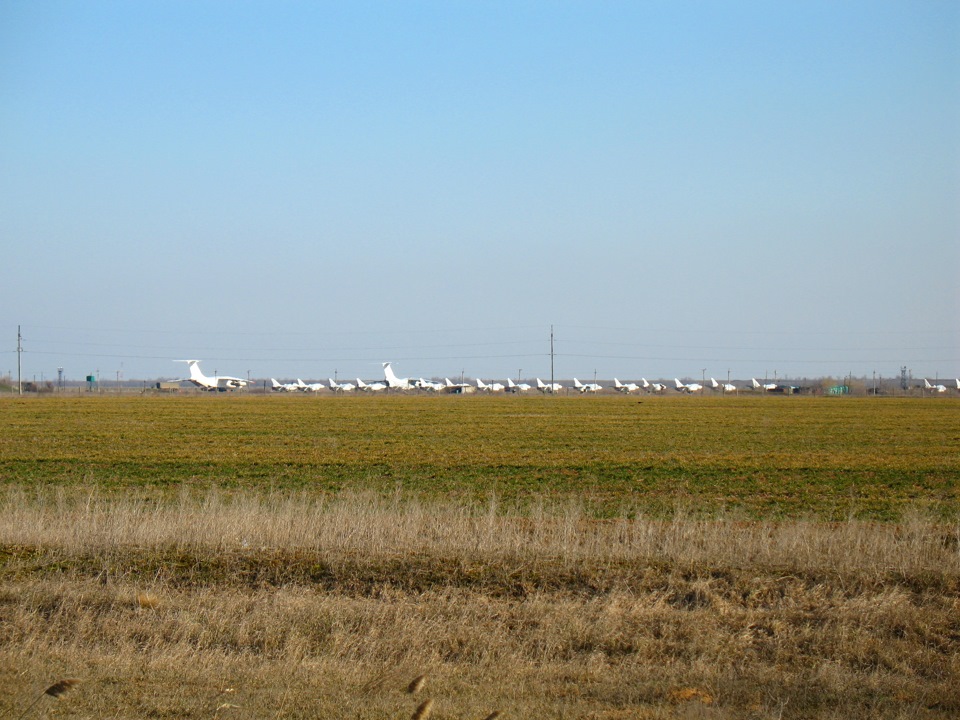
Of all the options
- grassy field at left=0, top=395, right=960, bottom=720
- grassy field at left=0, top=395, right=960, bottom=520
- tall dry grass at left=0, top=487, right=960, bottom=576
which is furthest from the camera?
grassy field at left=0, top=395, right=960, bottom=520

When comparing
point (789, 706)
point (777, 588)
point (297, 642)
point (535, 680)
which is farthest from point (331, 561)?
point (789, 706)

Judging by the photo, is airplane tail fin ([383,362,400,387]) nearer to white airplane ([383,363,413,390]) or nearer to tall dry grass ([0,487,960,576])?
white airplane ([383,363,413,390])

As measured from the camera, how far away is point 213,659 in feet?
25.0

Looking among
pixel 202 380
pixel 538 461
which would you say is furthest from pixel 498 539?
pixel 202 380

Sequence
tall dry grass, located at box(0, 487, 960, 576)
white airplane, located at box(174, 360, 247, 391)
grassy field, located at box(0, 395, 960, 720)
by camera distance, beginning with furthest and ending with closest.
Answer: white airplane, located at box(174, 360, 247, 391) → tall dry grass, located at box(0, 487, 960, 576) → grassy field, located at box(0, 395, 960, 720)

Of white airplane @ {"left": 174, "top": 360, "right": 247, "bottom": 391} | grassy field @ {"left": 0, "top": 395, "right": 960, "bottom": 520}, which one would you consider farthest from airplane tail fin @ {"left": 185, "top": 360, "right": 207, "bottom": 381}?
grassy field @ {"left": 0, "top": 395, "right": 960, "bottom": 520}

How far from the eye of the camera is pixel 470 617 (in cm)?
909

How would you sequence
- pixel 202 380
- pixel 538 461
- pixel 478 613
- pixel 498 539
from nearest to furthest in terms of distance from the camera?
1. pixel 478 613
2. pixel 498 539
3. pixel 538 461
4. pixel 202 380

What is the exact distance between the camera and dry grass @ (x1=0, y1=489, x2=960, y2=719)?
6836 mm

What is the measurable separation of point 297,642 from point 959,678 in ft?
18.1

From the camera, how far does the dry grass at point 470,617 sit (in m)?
6.84

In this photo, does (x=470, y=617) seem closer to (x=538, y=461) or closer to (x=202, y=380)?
(x=538, y=461)

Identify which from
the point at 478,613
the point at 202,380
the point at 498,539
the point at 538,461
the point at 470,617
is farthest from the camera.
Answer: the point at 202,380

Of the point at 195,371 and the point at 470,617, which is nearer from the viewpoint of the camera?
the point at 470,617
